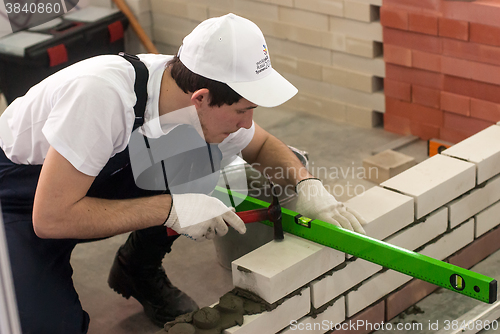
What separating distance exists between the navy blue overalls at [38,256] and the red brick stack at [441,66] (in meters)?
2.33

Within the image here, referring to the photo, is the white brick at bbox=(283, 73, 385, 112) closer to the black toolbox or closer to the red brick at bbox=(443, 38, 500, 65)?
the red brick at bbox=(443, 38, 500, 65)

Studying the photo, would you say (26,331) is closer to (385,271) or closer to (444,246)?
(385,271)

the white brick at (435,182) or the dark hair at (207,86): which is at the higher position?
the dark hair at (207,86)

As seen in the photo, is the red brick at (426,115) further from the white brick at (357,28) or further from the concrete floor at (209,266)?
the white brick at (357,28)

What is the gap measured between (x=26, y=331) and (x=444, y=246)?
69.0 inches

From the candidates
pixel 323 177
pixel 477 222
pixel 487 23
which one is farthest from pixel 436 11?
pixel 477 222

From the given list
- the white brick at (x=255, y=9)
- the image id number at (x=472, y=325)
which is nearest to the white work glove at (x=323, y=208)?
the image id number at (x=472, y=325)

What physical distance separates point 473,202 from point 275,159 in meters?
0.91

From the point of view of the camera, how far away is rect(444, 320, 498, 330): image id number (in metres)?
2.44

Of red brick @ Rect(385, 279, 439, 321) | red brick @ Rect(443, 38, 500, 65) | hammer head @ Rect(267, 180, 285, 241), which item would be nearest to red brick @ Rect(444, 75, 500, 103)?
red brick @ Rect(443, 38, 500, 65)

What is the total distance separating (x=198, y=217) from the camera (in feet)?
7.33

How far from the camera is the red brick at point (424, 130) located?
14.1 ft

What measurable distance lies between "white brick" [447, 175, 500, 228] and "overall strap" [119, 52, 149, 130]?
1.38 m

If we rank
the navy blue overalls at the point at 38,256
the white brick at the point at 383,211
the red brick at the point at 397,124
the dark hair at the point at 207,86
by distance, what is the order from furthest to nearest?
the red brick at the point at 397,124
the white brick at the point at 383,211
the navy blue overalls at the point at 38,256
the dark hair at the point at 207,86
